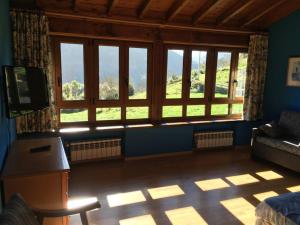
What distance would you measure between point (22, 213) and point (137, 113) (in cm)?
319

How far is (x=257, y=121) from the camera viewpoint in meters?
5.24

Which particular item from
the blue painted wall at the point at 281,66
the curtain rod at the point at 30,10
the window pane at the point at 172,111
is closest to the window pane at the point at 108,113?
the window pane at the point at 172,111

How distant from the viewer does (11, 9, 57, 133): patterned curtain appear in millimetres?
3350

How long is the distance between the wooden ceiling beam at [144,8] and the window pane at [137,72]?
575 mm

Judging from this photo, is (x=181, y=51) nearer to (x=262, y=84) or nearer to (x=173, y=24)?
(x=173, y=24)

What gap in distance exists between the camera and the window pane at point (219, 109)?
16.7ft

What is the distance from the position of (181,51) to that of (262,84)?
179 centimetres

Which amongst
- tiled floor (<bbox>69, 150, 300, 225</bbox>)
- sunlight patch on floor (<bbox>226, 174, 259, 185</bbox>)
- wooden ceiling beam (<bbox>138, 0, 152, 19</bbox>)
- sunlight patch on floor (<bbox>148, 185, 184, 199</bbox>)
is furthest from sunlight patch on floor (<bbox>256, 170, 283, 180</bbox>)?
wooden ceiling beam (<bbox>138, 0, 152, 19</bbox>)

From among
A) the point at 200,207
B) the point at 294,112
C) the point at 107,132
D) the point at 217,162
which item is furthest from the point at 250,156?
the point at 107,132

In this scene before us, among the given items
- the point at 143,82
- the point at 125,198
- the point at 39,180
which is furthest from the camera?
the point at 143,82

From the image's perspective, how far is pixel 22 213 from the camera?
4.78 feet

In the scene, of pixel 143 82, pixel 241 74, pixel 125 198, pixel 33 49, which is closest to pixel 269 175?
pixel 241 74

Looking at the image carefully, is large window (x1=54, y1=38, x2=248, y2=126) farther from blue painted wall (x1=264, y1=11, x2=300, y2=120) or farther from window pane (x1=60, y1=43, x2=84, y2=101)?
blue painted wall (x1=264, y1=11, x2=300, y2=120)

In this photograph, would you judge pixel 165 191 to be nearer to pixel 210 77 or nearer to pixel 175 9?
pixel 210 77
